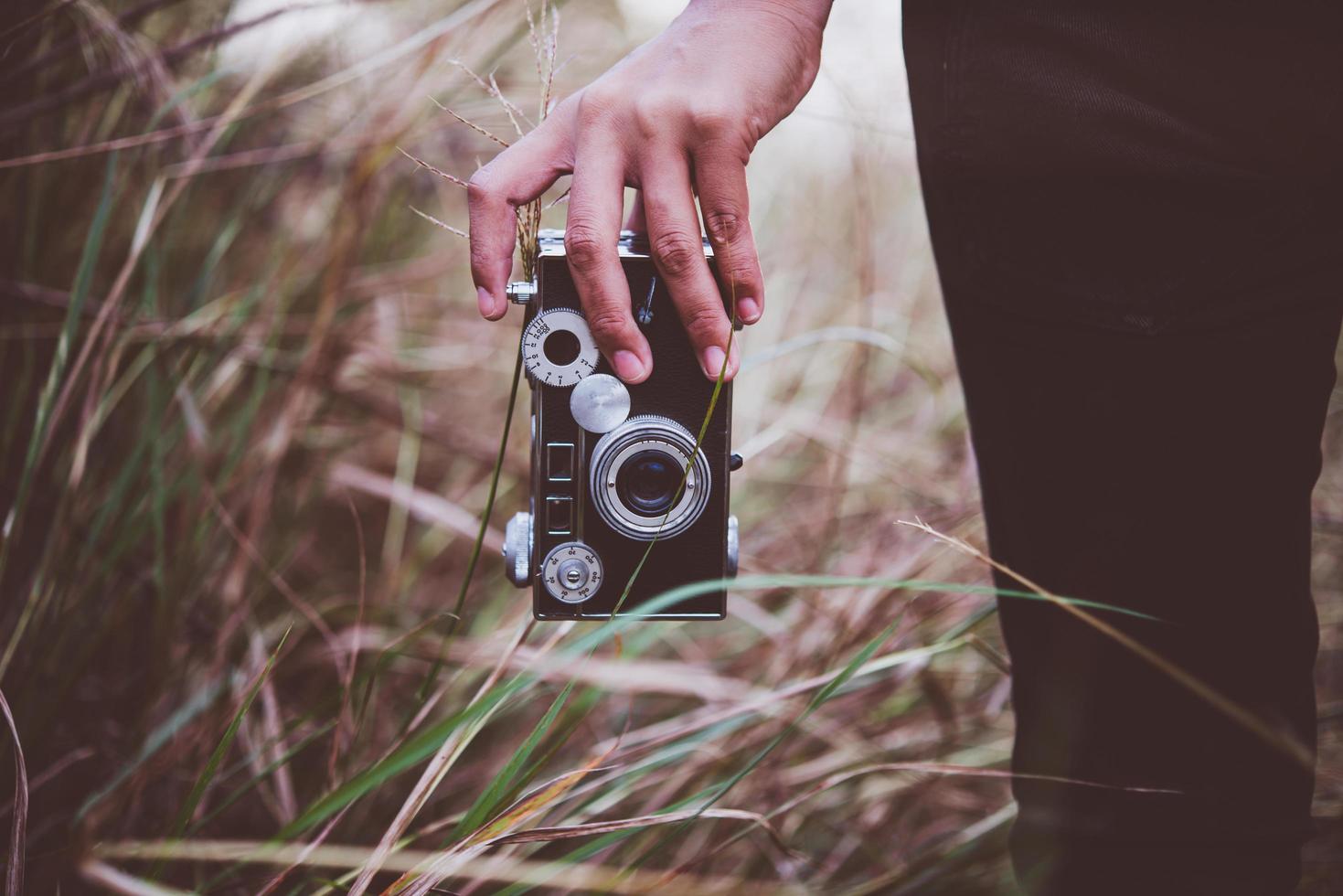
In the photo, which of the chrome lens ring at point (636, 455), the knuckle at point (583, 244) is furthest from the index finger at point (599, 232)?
the chrome lens ring at point (636, 455)

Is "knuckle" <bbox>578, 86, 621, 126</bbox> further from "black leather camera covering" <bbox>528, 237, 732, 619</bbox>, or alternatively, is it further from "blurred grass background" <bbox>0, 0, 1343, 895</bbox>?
"blurred grass background" <bbox>0, 0, 1343, 895</bbox>

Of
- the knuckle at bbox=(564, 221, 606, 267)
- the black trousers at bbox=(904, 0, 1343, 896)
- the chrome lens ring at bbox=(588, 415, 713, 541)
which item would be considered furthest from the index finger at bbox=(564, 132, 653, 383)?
the black trousers at bbox=(904, 0, 1343, 896)

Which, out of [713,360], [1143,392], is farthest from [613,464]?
[1143,392]

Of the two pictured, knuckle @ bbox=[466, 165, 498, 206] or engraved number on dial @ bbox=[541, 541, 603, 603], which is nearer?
knuckle @ bbox=[466, 165, 498, 206]

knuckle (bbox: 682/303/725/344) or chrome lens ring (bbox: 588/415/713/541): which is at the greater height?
knuckle (bbox: 682/303/725/344)

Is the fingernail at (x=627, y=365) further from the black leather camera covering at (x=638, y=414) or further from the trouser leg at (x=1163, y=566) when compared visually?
the trouser leg at (x=1163, y=566)

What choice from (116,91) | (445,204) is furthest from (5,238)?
(445,204)

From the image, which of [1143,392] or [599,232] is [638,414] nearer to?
[599,232]

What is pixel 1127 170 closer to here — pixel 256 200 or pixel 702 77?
pixel 702 77

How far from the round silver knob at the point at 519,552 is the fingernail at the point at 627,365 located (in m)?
0.13

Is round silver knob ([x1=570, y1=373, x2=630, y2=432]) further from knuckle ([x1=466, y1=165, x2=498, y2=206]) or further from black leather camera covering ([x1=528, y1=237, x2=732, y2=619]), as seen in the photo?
knuckle ([x1=466, y1=165, x2=498, y2=206])

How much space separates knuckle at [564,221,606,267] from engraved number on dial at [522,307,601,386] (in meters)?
0.08

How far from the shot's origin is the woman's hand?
468 millimetres

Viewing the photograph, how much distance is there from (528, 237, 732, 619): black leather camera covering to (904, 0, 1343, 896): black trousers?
198 millimetres
